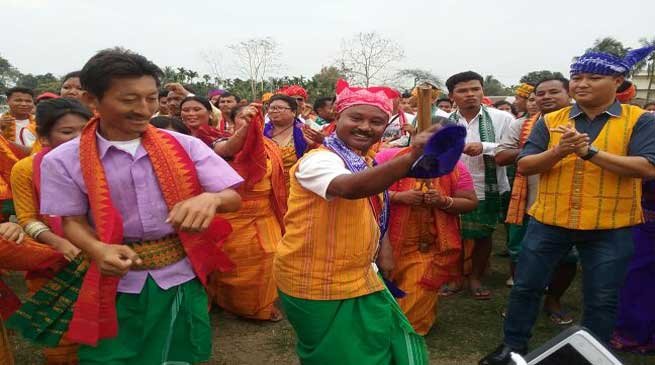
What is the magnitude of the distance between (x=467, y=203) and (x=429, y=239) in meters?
0.39

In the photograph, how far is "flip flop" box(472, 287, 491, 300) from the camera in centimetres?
486

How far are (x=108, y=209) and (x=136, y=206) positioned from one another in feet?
0.43

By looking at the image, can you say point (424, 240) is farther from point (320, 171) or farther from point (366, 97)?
point (320, 171)

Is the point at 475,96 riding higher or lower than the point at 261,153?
higher

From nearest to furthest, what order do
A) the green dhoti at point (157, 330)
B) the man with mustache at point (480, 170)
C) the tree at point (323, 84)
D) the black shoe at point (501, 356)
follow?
the green dhoti at point (157, 330) → the black shoe at point (501, 356) → the man with mustache at point (480, 170) → the tree at point (323, 84)

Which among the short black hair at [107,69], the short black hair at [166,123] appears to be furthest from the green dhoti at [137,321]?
the short black hair at [166,123]

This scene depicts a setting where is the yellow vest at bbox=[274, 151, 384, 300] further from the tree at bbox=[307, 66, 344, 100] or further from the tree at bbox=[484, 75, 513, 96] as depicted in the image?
the tree at bbox=[484, 75, 513, 96]

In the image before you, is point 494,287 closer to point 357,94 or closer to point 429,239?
point 429,239

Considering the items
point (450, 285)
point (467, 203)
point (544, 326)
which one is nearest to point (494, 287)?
point (450, 285)

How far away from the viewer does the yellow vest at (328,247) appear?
2260 mm

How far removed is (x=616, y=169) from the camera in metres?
2.87

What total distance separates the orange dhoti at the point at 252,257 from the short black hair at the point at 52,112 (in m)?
1.66

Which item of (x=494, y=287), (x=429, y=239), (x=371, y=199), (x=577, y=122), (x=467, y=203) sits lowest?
(x=494, y=287)

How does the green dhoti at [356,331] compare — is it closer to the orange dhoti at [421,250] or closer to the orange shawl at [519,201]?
the orange dhoti at [421,250]
